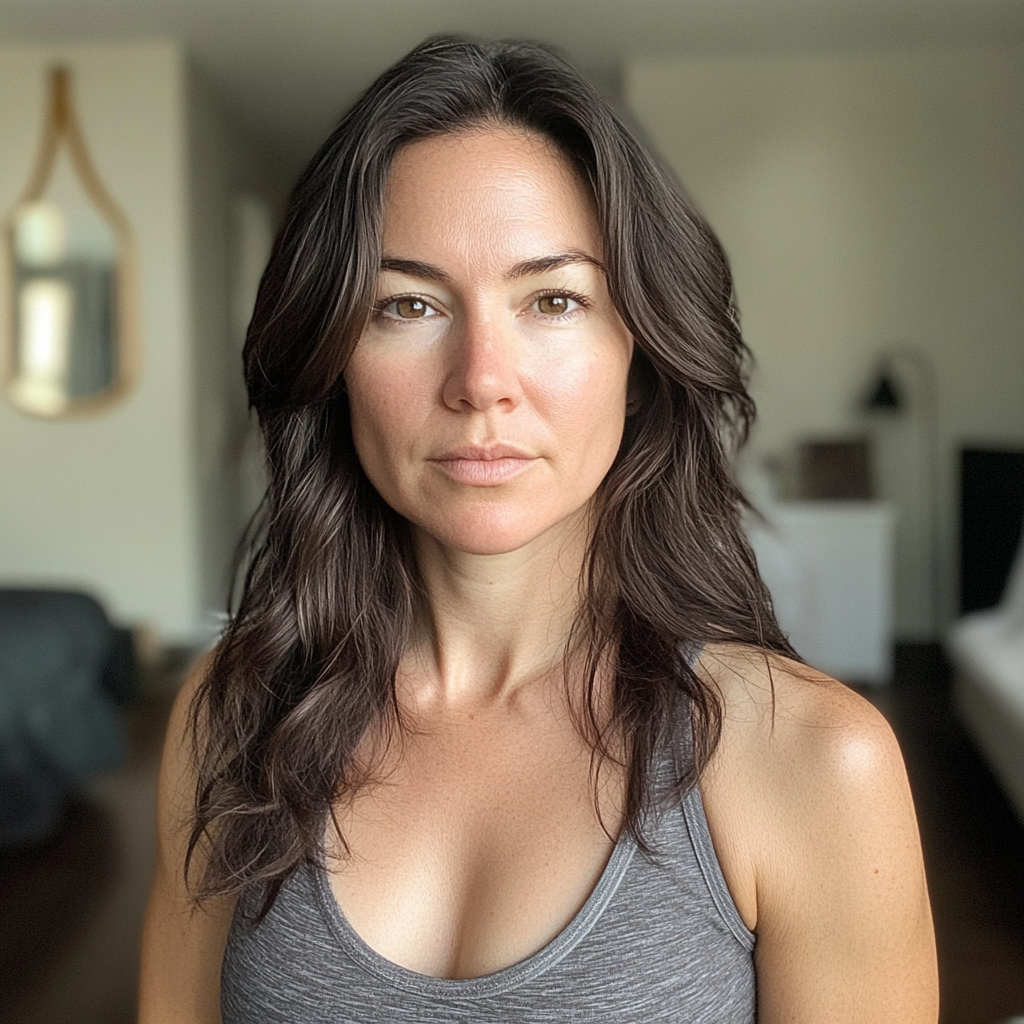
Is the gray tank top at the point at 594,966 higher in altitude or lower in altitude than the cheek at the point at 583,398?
lower

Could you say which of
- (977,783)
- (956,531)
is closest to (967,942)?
(977,783)

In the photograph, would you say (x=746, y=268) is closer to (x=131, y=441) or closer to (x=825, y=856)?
(x=131, y=441)

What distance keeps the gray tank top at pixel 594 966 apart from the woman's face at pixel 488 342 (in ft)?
0.87

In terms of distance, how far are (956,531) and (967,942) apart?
→ 3404mm

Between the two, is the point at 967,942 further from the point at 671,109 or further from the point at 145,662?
the point at 671,109

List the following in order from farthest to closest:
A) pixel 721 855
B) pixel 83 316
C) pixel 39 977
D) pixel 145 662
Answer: pixel 83 316 < pixel 145 662 < pixel 39 977 < pixel 721 855

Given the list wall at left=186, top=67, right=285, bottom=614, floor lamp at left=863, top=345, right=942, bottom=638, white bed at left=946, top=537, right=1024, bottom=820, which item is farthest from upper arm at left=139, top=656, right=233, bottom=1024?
floor lamp at left=863, top=345, right=942, bottom=638

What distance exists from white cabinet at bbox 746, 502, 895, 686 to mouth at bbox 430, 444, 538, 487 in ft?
13.8

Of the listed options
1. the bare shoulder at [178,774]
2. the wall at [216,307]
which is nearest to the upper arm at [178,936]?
the bare shoulder at [178,774]

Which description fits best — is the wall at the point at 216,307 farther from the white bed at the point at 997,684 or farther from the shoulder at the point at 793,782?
the shoulder at the point at 793,782

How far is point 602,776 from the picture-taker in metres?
0.89

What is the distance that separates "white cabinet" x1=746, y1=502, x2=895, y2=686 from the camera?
16.2ft

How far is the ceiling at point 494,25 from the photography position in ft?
16.0

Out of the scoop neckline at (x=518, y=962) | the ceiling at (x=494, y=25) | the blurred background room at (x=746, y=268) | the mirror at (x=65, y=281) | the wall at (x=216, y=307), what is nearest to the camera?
the scoop neckline at (x=518, y=962)
